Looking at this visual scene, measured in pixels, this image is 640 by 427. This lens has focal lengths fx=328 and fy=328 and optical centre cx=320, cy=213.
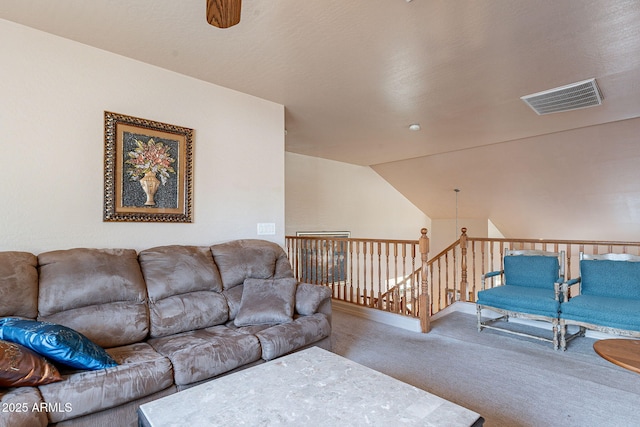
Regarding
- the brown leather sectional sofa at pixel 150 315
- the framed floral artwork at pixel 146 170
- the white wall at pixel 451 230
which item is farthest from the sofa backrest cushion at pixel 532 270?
the white wall at pixel 451 230

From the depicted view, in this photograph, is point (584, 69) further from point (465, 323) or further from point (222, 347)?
point (222, 347)

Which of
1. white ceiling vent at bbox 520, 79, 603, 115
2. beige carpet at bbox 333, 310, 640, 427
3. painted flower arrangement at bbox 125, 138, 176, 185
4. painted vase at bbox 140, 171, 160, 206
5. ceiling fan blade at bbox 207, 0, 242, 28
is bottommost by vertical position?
beige carpet at bbox 333, 310, 640, 427

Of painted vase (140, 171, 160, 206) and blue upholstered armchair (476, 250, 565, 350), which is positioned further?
blue upholstered armchair (476, 250, 565, 350)

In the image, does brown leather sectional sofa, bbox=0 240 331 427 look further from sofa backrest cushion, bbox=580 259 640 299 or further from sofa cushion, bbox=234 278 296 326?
sofa backrest cushion, bbox=580 259 640 299

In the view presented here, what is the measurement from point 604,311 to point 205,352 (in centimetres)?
328

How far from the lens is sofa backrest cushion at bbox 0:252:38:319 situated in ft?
6.09

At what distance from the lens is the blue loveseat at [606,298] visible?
2.78 m

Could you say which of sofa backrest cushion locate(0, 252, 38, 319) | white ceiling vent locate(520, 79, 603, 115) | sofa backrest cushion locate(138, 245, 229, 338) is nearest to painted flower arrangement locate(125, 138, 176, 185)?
sofa backrest cushion locate(138, 245, 229, 338)

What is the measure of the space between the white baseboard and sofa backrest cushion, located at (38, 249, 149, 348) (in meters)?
2.69

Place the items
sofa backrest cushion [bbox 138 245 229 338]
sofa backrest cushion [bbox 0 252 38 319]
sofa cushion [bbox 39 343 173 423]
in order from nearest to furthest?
sofa cushion [bbox 39 343 173 423]
sofa backrest cushion [bbox 0 252 38 319]
sofa backrest cushion [bbox 138 245 229 338]

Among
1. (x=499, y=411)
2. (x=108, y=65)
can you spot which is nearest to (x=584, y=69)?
(x=499, y=411)

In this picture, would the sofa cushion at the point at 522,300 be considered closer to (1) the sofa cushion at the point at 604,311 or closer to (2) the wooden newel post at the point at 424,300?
(1) the sofa cushion at the point at 604,311

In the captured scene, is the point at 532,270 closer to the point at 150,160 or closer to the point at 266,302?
the point at 266,302

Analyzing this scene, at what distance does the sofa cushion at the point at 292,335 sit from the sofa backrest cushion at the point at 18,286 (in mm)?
1368
